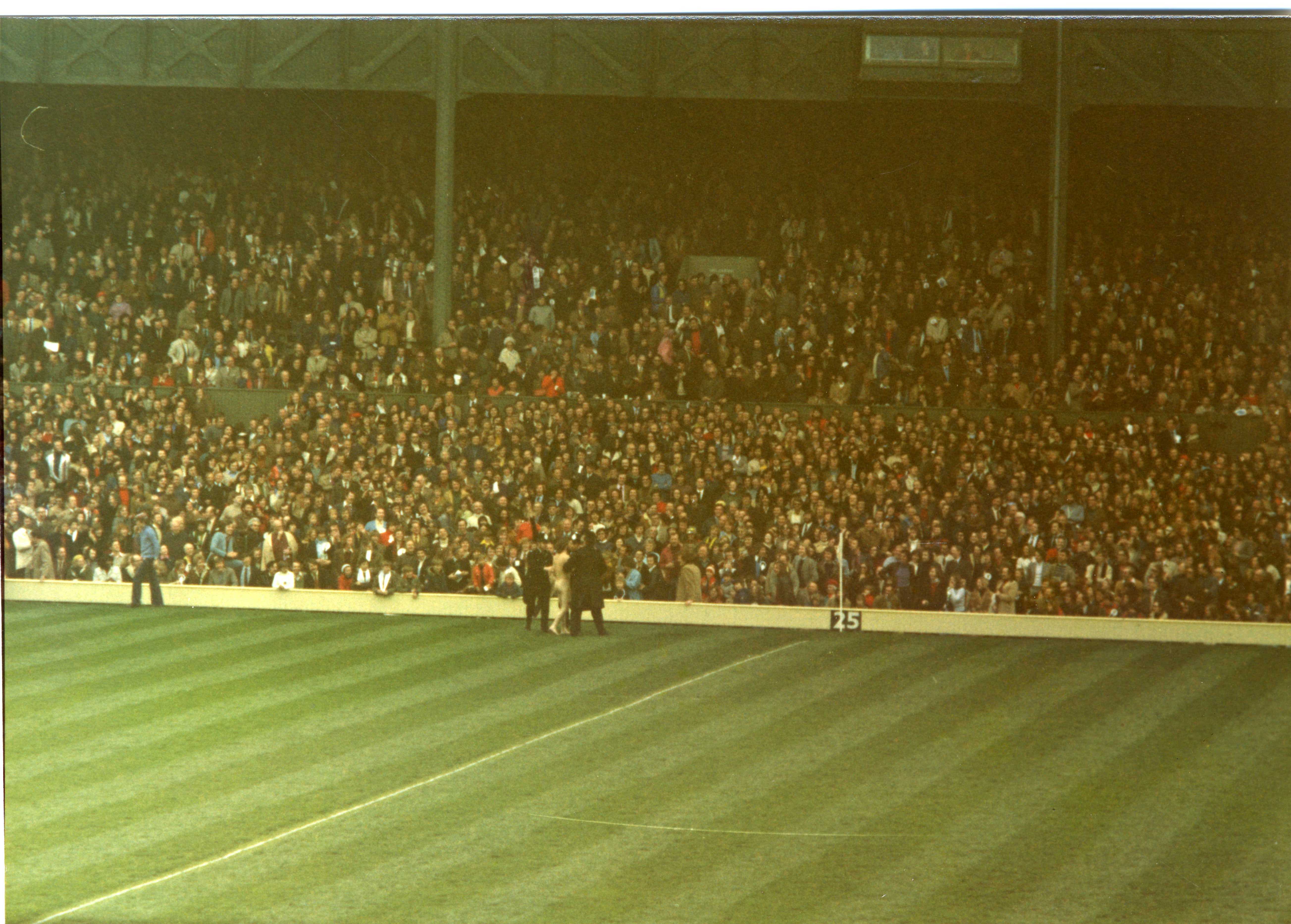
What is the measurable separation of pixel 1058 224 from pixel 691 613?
629 centimetres

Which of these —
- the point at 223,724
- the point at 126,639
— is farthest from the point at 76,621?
the point at 223,724

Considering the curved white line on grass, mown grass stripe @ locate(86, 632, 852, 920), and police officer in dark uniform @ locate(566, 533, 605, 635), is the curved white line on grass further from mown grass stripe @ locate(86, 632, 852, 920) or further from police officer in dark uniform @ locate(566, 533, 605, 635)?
police officer in dark uniform @ locate(566, 533, 605, 635)

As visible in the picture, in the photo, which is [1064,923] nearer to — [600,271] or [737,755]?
[737,755]

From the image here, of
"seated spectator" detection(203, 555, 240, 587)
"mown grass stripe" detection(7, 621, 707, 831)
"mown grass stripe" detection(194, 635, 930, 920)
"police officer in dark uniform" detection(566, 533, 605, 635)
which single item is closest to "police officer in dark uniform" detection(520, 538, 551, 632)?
"police officer in dark uniform" detection(566, 533, 605, 635)

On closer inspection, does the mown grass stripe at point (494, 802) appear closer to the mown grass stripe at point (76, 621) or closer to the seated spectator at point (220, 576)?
the mown grass stripe at point (76, 621)

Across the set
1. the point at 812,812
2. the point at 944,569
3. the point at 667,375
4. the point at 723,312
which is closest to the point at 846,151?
the point at 723,312

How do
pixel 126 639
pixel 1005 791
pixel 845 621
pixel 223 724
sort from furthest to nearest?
1. pixel 845 621
2. pixel 126 639
3. pixel 223 724
4. pixel 1005 791

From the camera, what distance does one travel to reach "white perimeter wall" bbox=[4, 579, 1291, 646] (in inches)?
380

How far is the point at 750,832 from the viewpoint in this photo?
670cm

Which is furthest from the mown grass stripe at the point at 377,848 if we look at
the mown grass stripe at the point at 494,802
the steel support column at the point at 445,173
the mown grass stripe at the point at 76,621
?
the steel support column at the point at 445,173

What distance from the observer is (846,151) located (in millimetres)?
15461

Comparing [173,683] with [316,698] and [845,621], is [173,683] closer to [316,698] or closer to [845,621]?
[316,698]

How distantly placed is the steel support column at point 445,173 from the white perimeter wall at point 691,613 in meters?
3.49

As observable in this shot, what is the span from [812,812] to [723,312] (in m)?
7.42
